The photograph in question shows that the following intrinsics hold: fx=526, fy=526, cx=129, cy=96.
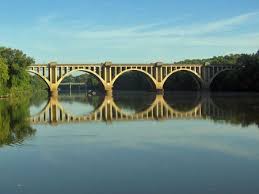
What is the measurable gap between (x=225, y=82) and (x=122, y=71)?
2313cm

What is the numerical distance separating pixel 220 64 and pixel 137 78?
38850 mm

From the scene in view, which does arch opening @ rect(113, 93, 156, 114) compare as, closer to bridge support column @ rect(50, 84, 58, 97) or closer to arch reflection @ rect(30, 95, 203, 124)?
arch reflection @ rect(30, 95, 203, 124)

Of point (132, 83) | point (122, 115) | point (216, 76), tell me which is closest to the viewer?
point (122, 115)

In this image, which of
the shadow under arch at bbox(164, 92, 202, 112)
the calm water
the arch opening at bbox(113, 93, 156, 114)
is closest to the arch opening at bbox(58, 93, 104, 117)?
the arch opening at bbox(113, 93, 156, 114)

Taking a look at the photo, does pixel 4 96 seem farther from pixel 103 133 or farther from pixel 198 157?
pixel 198 157

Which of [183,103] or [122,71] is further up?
[122,71]

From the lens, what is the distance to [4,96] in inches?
3258

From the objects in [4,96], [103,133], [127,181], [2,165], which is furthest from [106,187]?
[4,96]

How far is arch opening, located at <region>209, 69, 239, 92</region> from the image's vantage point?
104 metres

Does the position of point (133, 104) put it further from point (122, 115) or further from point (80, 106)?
point (122, 115)

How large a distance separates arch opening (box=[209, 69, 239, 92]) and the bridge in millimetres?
895

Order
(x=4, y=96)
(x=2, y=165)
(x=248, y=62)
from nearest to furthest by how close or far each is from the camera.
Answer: (x=2, y=165), (x=4, y=96), (x=248, y=62)

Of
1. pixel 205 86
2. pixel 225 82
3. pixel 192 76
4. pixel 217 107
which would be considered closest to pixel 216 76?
pixel 205 86

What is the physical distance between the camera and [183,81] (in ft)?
419
